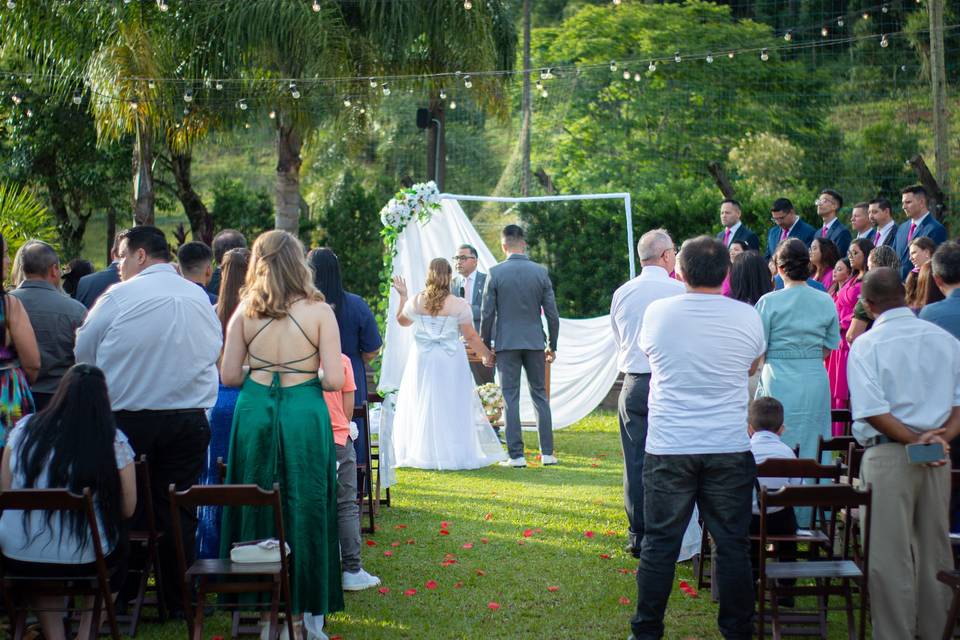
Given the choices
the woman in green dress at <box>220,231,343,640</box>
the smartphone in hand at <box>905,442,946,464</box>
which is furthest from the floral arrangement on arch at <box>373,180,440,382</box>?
the smartphone in hand at <box>905,442,946,464</box>

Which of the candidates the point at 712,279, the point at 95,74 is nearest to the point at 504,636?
the point at 712,279

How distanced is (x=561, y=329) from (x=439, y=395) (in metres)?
2.96

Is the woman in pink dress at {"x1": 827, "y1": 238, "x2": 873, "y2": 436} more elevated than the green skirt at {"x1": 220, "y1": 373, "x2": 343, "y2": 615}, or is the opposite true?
the woman in pink dress at {"x1": 827, "y1": 238, "x2": 873, "y2": 436}

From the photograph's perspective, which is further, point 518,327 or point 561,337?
point 561,337

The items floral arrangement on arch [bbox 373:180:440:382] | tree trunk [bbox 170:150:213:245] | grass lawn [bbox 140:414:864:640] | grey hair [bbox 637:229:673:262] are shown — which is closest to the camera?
grass lawn [bbox 140:414:864:640]

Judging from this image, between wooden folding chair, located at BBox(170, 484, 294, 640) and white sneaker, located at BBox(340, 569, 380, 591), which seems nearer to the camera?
wooden folding chair, located at BBox(170, 484, 294, 640)

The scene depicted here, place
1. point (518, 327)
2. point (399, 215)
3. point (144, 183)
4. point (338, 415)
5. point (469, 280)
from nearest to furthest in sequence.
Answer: point (338, 415) → point (518, 327) → point (399, 215) → point (469, 280) → point (144, 183)

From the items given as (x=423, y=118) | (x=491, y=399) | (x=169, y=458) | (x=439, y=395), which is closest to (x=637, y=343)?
(x=169, y=458)

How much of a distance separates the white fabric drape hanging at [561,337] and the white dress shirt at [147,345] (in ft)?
20.3

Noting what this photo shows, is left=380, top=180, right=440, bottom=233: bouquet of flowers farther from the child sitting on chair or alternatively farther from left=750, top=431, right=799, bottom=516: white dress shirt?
left=750, top=431, right=799, bottom=516: white dress shirt

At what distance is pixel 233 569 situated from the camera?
15.1ft

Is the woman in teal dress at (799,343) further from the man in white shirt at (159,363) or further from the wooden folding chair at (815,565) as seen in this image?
the man in white shirt at (159,363)

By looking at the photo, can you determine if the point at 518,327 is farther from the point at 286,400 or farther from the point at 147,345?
the point at 286,400

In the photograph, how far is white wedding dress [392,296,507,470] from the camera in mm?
10062
